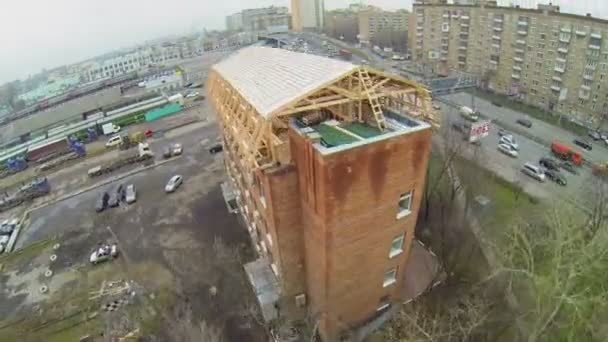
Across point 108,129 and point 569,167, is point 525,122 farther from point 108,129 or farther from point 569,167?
point 108,129

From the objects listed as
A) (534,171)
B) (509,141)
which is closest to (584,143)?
(509,141)

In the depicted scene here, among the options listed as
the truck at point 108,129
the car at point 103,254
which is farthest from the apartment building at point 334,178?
the truck at point 108,129

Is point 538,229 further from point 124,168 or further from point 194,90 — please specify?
point 194,90

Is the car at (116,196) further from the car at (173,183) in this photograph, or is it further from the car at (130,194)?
the car at (173,183)

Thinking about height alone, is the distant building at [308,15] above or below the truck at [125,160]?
above

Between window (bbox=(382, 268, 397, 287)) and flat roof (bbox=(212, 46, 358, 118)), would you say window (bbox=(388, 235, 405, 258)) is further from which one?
flat roof (bbox=(212, 46, 358, 118))

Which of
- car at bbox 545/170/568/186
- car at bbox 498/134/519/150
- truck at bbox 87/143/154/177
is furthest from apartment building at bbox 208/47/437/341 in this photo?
truck at bbox 87/143/154/177
